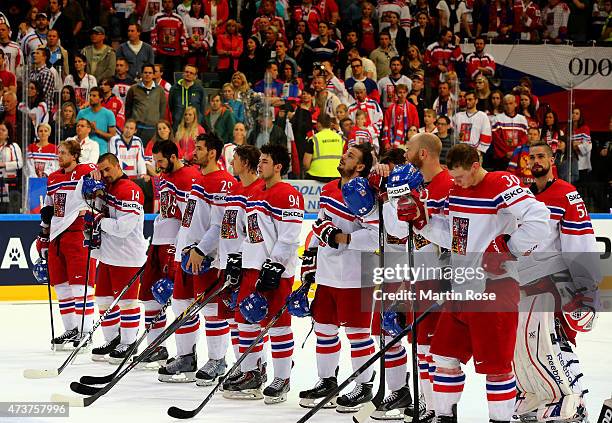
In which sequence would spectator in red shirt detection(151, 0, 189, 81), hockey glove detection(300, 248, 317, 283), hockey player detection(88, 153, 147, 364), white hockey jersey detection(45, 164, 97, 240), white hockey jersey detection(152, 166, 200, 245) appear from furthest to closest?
spectator in red shirt detection(151, 0, 189, 81), white hockey jersey detection(45, 164, 97, 240), hockey player detection(88, 153, 147, 364), white hockey jersey detection(152, 166, 200, 245), hockey glove detection(300, 248, 317, 283)

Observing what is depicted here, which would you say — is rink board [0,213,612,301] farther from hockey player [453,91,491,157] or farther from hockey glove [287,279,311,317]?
hockey glove [287,279,311,317]

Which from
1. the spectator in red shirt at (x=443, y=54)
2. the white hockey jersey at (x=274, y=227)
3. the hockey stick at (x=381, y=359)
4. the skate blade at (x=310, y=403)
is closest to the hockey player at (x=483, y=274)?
the hockey stick at (x=381, y=359)

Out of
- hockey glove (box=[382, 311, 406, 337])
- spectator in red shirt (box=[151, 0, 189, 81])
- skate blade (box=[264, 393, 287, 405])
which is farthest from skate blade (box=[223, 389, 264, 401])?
spectator in red shirt (box=[151, 0, 189, 81])

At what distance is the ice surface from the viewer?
6234 millimetres

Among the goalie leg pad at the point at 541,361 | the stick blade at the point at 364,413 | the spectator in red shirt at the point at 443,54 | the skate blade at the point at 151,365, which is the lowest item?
the skate blade at the point at 151,365

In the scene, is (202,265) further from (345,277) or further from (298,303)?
(345,277)

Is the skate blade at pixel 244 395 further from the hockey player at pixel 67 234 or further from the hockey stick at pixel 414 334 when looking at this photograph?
the hockey player at pixel 67 234

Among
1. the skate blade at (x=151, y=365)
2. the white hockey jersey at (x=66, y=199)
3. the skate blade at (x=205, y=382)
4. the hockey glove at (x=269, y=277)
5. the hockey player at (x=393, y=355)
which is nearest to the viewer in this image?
the hockey player at (x=393, y=355)

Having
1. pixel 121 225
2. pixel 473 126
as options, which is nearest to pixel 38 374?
pixel 121 225

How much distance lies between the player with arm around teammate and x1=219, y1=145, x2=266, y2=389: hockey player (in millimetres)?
1668

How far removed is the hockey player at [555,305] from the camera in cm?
588

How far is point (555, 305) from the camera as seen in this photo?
600 cm

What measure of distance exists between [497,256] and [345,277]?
1.23 meters

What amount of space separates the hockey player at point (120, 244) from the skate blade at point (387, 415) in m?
2.26
